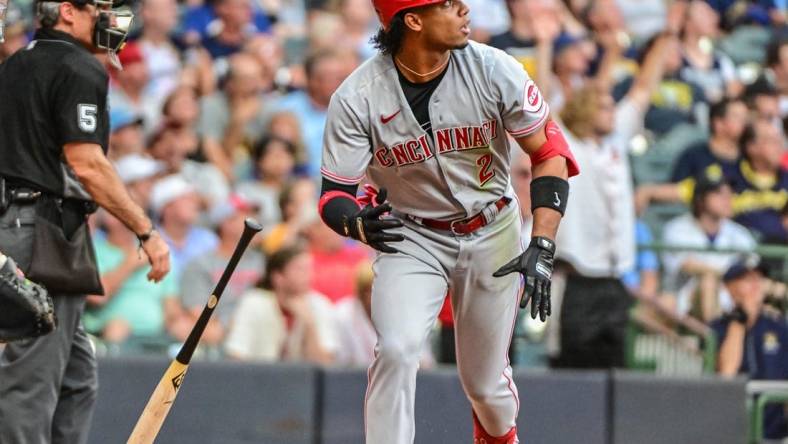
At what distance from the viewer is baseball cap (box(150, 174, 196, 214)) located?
844cm

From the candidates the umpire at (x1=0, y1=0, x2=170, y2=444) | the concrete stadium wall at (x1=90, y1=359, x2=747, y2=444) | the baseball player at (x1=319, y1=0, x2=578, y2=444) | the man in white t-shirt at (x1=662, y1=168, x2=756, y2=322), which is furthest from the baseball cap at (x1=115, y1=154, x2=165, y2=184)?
the man in white t-shirt at (x1=662, y1=168, x2=756, y2=322)

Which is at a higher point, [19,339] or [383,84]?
[383,84]

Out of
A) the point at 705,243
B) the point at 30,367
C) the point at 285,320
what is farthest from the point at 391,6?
the point at 705,243

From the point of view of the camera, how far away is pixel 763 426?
29.9 ft

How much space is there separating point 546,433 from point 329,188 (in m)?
3.38

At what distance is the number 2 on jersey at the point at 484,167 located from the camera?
559cm

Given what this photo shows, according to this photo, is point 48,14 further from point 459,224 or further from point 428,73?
point 459,224

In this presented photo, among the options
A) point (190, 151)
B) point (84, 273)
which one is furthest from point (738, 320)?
point (84, 273)

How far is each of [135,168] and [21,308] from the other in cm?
→ 388

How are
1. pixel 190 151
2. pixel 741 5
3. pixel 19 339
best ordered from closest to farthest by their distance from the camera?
pixel 19 339, pixel 190 151, pixel 741 5

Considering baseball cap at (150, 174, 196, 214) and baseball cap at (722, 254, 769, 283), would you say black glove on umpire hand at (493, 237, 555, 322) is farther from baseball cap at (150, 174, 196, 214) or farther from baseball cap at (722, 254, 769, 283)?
baseball cap at (722, 254, 769, 283)

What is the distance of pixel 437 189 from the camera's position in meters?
5.58

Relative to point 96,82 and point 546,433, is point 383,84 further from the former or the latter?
point 546,433

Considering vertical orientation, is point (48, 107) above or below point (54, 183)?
above
